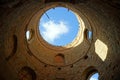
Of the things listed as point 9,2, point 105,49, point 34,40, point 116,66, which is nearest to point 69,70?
point 34,40

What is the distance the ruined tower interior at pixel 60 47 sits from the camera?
11.7 metres

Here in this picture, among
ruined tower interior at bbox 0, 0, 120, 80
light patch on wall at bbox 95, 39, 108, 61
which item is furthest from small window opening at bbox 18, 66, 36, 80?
light patch on wall at bbox 95, 39, 108, 61

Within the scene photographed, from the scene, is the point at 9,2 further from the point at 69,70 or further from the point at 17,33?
the point at 69,70

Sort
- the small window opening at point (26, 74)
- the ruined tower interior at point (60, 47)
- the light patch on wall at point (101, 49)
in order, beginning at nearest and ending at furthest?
1. the ruined tower interior at point (60, 47)
2. the light patch on wall at point (101, 49)
3. the small window opening at point (26, 74)

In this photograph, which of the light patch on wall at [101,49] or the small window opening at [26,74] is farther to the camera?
the small window opening at [26,74]

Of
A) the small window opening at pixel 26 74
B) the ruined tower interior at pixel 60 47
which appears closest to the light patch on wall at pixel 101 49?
the ruined tower interior at pixel 60 47

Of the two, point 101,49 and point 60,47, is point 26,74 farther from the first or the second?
point 101,49

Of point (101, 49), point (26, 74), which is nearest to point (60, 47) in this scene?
point (26, 74)

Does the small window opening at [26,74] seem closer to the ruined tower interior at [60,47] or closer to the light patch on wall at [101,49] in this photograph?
the ruined tower interior at [60,47]

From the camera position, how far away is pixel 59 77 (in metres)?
17.8

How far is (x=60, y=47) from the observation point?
1903cm

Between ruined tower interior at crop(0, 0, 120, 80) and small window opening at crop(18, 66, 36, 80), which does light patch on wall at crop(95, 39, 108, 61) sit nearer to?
ruined tower interior at crop(0, 0, 120, 80)

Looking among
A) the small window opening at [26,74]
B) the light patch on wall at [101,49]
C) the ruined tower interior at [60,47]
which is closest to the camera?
the ruined tower interior at [60,47]

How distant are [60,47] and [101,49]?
15.9 feet
